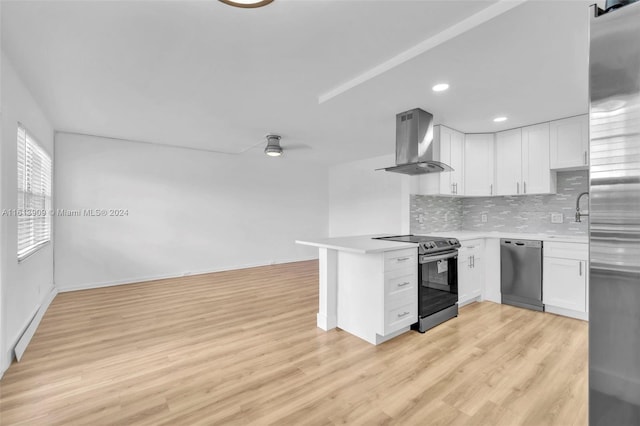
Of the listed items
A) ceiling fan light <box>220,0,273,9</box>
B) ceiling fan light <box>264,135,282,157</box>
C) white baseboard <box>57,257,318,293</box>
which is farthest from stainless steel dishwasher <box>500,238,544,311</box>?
white baseboard <box>57,257,318,293</box>

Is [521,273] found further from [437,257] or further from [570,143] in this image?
[570,143]

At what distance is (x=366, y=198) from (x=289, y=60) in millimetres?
4566

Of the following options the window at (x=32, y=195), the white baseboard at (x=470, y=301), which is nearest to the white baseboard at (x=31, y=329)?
the window at (x=32, y=195)

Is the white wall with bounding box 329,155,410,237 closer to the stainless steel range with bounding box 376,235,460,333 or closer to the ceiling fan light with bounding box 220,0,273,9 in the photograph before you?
the stainless steel range with bounding box 376,235,460,333

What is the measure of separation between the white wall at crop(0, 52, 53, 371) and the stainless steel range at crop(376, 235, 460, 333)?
348 cm

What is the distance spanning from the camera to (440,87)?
106 inches

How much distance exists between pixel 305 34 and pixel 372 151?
4.03m

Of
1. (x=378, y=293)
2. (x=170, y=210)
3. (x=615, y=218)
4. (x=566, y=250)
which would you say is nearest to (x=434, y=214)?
(x=566, y=250)

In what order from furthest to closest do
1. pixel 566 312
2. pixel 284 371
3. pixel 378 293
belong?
1. pixel 566 312
2. pixel 378 293
3. pixel 284 371

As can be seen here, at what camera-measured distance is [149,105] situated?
3.31 m

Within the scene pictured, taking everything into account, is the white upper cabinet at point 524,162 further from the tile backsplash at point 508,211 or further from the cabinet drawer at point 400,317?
the cabinet drawer at point 400,317

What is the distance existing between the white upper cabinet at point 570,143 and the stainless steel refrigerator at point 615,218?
357 cm

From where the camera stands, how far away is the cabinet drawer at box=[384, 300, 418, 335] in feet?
8.67

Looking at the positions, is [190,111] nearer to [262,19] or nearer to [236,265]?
[262,19]
